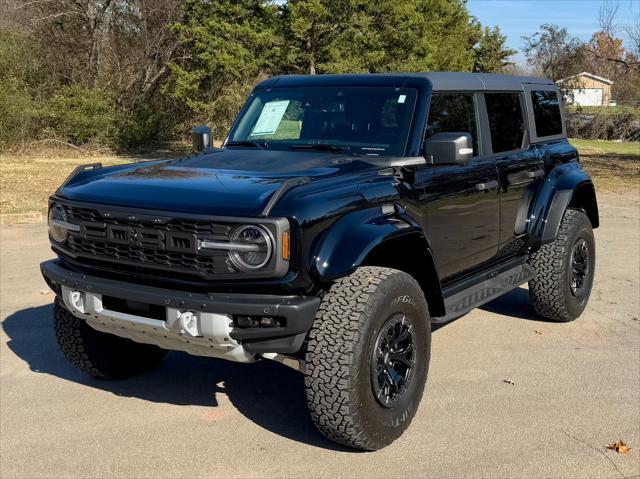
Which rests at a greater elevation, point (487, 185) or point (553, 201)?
point (487, 185)

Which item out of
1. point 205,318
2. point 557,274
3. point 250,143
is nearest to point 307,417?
point 205,318

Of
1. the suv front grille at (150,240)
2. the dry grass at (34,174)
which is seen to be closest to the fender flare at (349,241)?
the suv front grille at (150,240)

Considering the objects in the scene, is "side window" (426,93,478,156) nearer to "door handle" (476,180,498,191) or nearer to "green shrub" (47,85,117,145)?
"door handle" (476,180,498,191)

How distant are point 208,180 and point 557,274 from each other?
324 cm

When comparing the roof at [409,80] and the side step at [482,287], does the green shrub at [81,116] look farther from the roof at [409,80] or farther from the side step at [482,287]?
the side step at [482,287]

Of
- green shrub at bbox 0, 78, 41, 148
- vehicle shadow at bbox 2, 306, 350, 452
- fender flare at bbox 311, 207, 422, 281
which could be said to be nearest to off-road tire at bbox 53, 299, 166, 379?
vehicle shadow at bbox 2, 306, 350, 452

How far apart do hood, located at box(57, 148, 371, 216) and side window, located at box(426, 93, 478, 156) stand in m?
0.70

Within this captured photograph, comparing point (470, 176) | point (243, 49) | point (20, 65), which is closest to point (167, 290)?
point (470, 176)

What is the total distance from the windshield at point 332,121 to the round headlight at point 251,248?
1.32m

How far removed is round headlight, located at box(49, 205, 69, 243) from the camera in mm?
4047

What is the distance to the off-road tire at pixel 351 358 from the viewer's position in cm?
353

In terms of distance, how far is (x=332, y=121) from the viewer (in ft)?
15.7

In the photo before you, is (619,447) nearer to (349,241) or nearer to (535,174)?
(349,241)

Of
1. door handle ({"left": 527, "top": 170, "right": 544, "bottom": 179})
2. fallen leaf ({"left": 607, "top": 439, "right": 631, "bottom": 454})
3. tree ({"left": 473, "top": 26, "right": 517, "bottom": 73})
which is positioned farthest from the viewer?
tree ({"left": 473, "top": 26, "right": 517, "bottom": 73})
